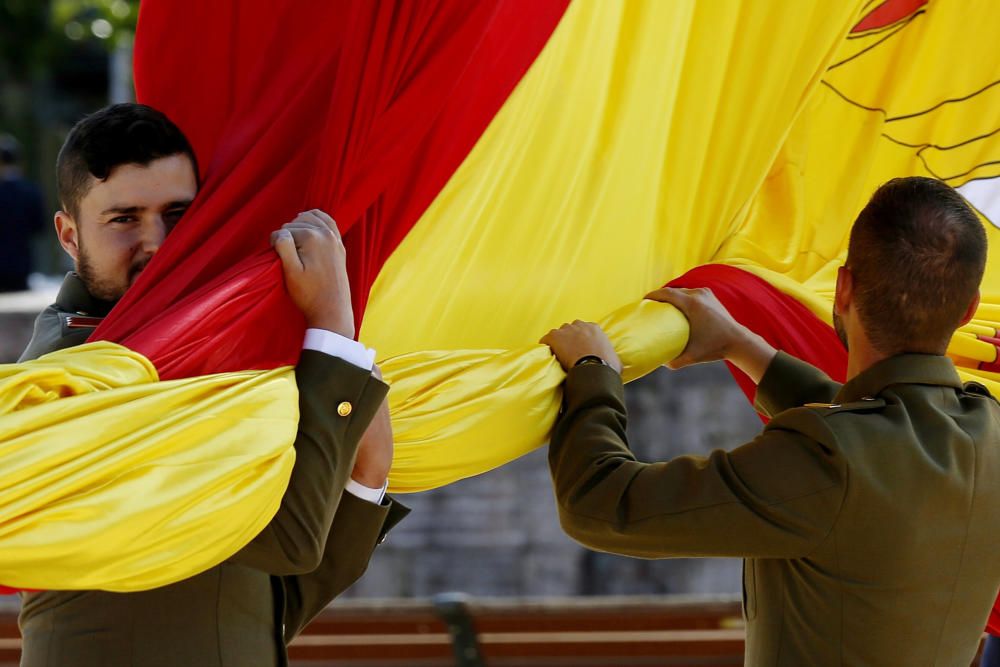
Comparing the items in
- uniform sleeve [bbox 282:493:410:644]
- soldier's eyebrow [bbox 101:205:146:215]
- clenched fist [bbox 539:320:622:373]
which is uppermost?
soldier's eyebrow [bbox 101:205:146:215]

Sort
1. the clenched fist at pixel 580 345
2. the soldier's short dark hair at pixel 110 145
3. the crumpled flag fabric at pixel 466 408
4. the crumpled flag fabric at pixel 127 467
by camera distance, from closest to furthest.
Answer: the crumpled flag fabric at pixel 127 467
the soldier's short dark hair at pixel 110 145
the crumpled flag fabric at pixel 466 408
the clenched fist at pixel 580 345

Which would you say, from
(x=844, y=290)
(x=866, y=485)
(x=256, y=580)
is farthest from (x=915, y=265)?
(x=256, y=580)

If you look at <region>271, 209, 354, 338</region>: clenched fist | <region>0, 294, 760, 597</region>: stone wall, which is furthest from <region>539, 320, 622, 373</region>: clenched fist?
<region>0, 294, 760, 597</region>: stone wall

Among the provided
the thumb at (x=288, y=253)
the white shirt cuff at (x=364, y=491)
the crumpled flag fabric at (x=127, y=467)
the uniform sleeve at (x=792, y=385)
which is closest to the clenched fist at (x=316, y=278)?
the thumb at (x=288, y=253)

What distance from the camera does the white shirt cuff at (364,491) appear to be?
5.79ft

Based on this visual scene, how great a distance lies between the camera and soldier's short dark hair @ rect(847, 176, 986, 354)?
5.90 feet

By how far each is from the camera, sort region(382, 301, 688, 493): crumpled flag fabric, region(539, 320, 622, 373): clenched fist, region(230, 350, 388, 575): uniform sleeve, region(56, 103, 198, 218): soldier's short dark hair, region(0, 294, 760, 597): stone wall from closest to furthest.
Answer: region(230, 350, 388, 575): uniform sleeve, region(56, 103, 198, 218): soldier's short dark hair, region(382, 301, 688, 493): crumpled flag fabric, region(539, 320, 622, 373): clenched fist, region(0, 294, 760, 597): stone wall

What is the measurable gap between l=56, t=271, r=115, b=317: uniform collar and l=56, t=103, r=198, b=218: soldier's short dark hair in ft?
0.30

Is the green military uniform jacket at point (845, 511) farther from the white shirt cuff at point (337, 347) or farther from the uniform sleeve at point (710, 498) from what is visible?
the white shirt cuff at point (337, 347)

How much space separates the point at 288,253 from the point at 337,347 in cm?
12

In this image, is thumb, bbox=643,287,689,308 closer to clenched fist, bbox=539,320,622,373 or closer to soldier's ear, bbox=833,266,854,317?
clenched fist, bbox=539,320,622,373

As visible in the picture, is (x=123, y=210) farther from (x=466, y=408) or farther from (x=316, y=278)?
(x=466, y=408)

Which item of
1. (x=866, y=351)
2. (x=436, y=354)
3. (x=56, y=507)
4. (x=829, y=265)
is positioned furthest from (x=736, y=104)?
(x=56, y=507)

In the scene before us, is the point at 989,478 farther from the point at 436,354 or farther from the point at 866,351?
the point at 436,354
